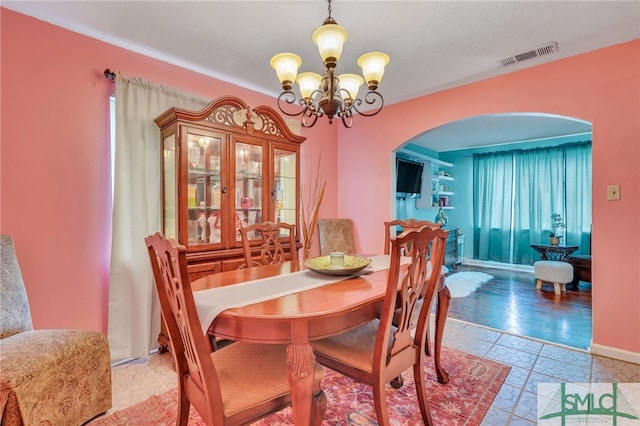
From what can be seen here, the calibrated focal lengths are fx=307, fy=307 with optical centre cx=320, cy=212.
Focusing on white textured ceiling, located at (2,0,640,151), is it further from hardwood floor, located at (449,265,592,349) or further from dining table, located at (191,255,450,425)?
hardwood floor, located at (449,265,592,349)

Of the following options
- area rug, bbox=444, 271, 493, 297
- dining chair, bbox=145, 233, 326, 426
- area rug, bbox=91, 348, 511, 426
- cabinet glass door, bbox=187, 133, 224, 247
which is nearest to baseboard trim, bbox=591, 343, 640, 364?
area rug, bbox=91, 348, 511, 426

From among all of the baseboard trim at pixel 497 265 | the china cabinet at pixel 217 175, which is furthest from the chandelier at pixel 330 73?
the baseboard trim at pixel 497 265

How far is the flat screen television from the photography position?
510 cm

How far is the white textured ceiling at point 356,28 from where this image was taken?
1.93m

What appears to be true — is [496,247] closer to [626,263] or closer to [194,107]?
[626,263]

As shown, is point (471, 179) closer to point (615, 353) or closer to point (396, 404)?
point (615, 353)

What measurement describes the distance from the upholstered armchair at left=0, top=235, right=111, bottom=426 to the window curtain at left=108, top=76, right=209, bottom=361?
0.58m

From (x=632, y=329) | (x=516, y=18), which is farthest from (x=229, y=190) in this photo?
(x=632, y=329)

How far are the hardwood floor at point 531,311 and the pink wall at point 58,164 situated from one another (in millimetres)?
3383

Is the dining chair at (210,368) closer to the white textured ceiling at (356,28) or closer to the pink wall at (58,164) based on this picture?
the pink wall at (58,164)

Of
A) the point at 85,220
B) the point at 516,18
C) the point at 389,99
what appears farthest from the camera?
the point at 389,99

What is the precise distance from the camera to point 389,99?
3.58 meters

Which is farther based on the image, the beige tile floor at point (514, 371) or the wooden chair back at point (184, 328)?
the beige tile floor at point (514, 371)

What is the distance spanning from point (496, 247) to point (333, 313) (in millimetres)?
5839
